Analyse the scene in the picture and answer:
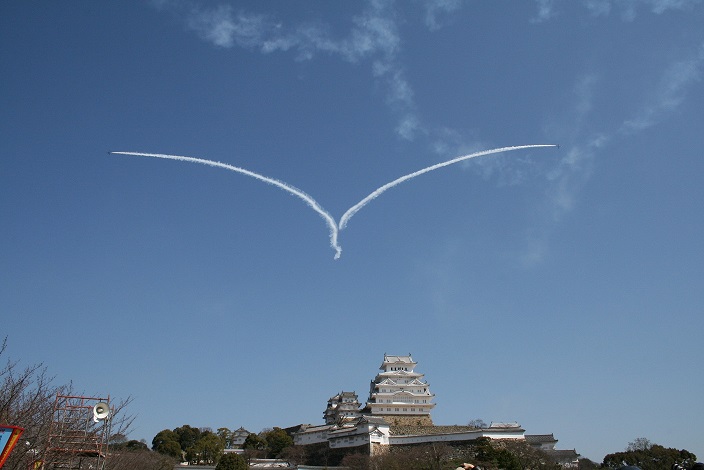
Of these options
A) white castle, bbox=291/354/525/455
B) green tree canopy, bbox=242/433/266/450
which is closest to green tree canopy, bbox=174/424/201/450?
green tree canopy, bbox=242/433/266/450

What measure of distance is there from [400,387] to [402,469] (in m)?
25.5

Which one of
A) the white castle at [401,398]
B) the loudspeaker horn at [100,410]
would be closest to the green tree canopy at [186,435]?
the white castle at [401,398]

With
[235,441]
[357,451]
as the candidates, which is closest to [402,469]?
[357,451]

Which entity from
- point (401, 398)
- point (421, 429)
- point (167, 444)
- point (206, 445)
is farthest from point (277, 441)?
point (421, 429)

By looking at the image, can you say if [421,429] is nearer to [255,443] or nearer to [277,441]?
[277,441]

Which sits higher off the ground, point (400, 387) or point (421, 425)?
point (400, 387)

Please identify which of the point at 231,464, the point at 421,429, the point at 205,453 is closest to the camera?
the point at 231,464

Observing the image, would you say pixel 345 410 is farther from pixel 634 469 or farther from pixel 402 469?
pixel 634 469

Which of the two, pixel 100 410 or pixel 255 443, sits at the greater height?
pixel 255 443

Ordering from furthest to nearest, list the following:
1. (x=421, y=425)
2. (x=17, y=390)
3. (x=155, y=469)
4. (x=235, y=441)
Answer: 1. (x=235, y=441)
2. (x=421, y=425)
3. (x=155, y=469)
4. (x=17, y=390)

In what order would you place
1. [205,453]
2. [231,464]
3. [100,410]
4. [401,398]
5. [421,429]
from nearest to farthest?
[100,410], [231,464], [421,429], [205,453], [401,398]

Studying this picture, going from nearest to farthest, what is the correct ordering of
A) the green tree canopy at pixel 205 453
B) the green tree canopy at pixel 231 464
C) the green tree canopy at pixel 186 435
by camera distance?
the green tree canopy at pixel 231 464 < the green tree canopy at pixel 205 453 < the green tree canopy at pixel 186 435

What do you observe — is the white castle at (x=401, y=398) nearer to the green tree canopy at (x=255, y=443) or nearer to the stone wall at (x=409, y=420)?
the stone wall at (x=409, y=420)

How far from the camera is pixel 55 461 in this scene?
14.9m
